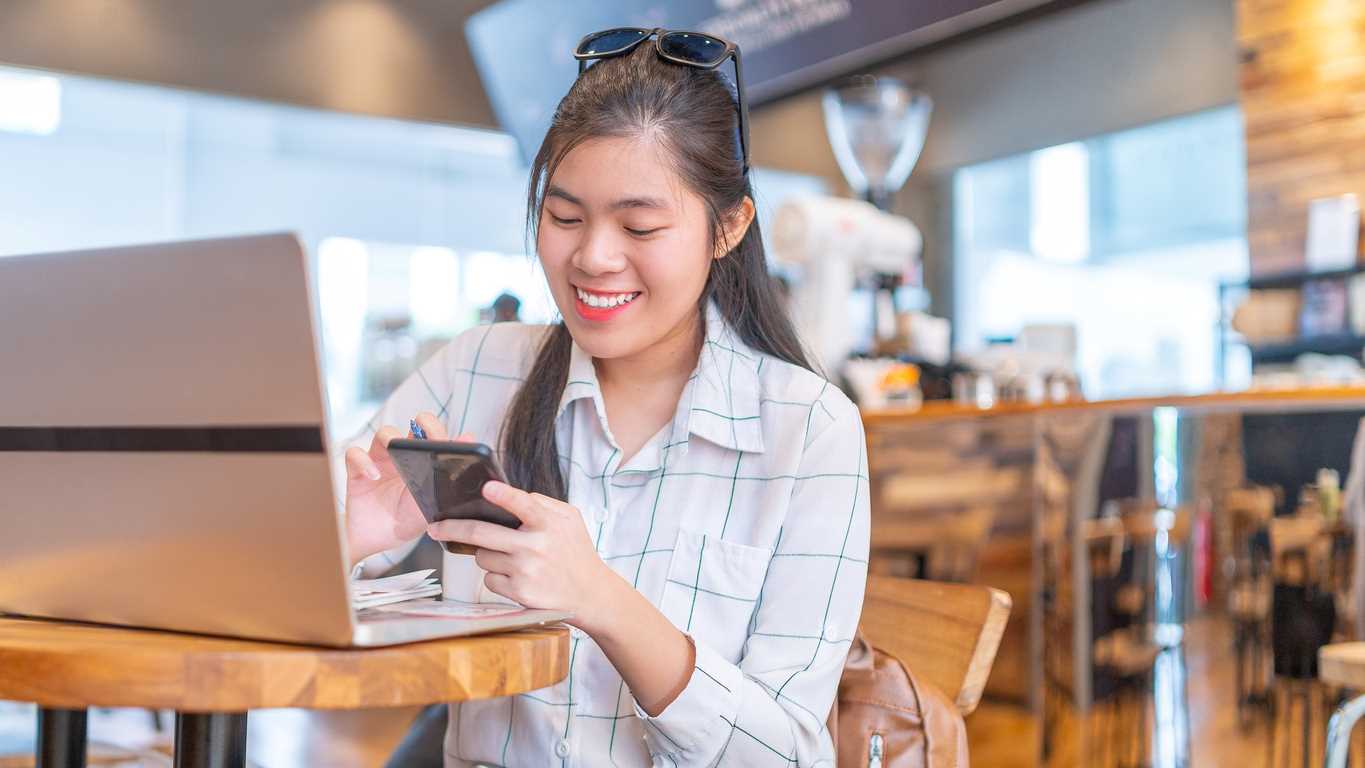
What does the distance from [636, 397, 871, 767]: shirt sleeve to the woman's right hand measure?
0.80 ft

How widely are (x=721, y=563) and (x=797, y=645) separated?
0.35 feet

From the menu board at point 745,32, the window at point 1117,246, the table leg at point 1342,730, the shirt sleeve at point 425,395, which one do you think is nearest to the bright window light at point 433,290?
the menu board at point 745,32

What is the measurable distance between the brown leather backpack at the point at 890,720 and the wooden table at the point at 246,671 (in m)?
0.39

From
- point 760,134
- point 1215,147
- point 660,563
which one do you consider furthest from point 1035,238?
point 660,563

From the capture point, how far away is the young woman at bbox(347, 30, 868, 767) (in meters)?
1.03

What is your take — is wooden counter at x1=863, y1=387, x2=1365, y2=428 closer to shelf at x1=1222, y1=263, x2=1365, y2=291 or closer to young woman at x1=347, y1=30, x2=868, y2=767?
young woman at x1=347, y1=30, x2=868, y2=767

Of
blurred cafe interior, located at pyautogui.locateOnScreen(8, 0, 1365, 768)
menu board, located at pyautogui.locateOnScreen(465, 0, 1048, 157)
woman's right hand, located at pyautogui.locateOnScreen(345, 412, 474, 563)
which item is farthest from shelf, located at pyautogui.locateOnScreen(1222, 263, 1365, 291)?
woman's right hand, located at pyautogui.locateOnScreen(345, 412, 474, 563)

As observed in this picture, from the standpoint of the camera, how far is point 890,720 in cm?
107

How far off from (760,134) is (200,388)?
219 inches

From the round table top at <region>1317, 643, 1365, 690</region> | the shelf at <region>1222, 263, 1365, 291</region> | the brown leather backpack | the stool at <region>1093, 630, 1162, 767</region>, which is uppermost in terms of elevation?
the shelf at <region>1222, 263, 1365, 291</region>

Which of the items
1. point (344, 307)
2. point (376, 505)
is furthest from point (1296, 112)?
point (376, 505)

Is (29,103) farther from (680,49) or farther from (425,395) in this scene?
(680,49)

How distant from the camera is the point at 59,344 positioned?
760 millimetres

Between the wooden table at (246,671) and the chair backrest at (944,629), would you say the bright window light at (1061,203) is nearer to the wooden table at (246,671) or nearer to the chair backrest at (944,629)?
the chair backrest at (944,629)
